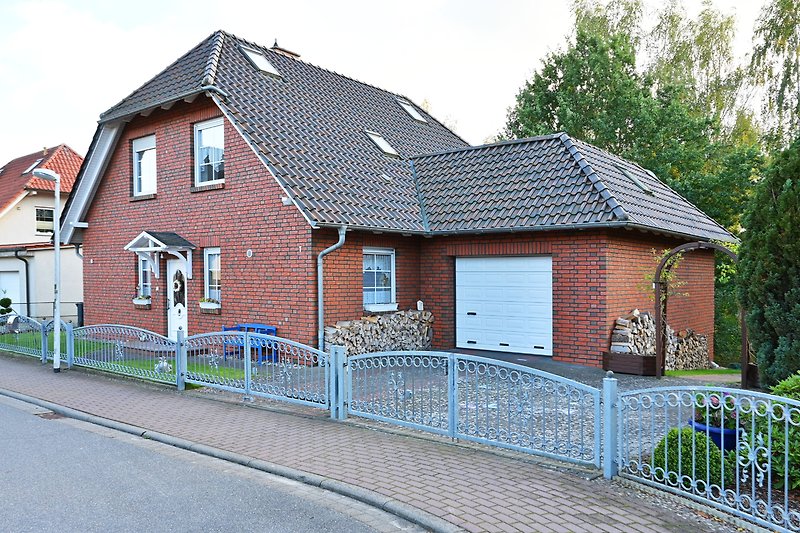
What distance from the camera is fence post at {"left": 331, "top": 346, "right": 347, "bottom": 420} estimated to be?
8.31m

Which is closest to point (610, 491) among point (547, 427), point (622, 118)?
point (547, 427)

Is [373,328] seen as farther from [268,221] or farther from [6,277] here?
[6,277]

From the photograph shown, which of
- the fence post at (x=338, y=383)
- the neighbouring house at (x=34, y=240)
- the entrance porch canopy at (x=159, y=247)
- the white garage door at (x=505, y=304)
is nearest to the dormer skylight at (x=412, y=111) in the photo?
the white garage door at (x=505, y=304)

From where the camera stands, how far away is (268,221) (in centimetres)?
1309

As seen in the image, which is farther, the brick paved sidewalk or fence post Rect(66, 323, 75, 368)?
fence post Rect(66, 323, 75, 368)

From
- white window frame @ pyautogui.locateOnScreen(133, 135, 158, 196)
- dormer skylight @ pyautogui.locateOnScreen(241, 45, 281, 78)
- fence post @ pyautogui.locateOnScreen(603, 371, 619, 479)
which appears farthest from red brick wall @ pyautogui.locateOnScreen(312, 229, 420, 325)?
fence post @ pyautogui.locateOnScreen(603, 371, 619, 479)

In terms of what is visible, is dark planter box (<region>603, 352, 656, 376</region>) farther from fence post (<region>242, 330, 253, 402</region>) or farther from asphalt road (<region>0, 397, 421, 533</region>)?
asphalt road (<region>0, 397, 421, 533</region>)

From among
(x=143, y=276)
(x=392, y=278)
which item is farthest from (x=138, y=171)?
(x=392, y=278)

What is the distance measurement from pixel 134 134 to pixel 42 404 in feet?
28.5

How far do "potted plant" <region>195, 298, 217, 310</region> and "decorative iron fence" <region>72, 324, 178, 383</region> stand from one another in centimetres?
171

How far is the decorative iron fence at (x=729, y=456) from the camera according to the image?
15.6 feet

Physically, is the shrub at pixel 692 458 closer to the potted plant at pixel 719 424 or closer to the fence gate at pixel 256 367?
the potted plant at pixel 719 424

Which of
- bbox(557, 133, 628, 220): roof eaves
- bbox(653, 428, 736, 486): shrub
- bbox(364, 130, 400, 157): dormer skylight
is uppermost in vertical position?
bbox(364, 130, 400, 157): dormer skylight

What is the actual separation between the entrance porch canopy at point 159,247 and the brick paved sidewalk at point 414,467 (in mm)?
4765
